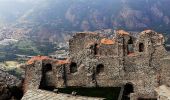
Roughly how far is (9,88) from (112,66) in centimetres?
1328

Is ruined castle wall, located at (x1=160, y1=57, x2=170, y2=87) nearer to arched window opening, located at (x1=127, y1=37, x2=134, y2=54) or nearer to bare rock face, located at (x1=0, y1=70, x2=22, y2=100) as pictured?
arched window opening, located at (x1=127, y1=37, x2=134, y2=54)

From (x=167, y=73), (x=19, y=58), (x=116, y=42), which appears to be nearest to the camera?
(x=167, y=73)

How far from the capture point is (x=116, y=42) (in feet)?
192

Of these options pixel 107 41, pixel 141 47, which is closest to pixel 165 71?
pixel 141 47

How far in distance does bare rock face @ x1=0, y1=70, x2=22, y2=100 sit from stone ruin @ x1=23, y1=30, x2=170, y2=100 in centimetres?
128

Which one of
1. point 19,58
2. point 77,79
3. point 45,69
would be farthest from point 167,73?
point 19,58

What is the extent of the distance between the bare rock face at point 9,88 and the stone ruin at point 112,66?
4.21 feet

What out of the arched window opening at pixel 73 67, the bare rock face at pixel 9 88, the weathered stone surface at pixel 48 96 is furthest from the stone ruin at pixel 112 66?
the weathered stone surface at pixel 48 96

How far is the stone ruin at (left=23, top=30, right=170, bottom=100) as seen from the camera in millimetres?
55441

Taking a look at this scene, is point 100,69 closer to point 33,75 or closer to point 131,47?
point 131,47

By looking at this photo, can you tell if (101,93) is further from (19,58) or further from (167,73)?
(19,58)

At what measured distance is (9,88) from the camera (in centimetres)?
5825

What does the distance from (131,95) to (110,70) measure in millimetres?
5332

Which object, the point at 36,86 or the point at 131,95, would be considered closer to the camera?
the point at 131,95
